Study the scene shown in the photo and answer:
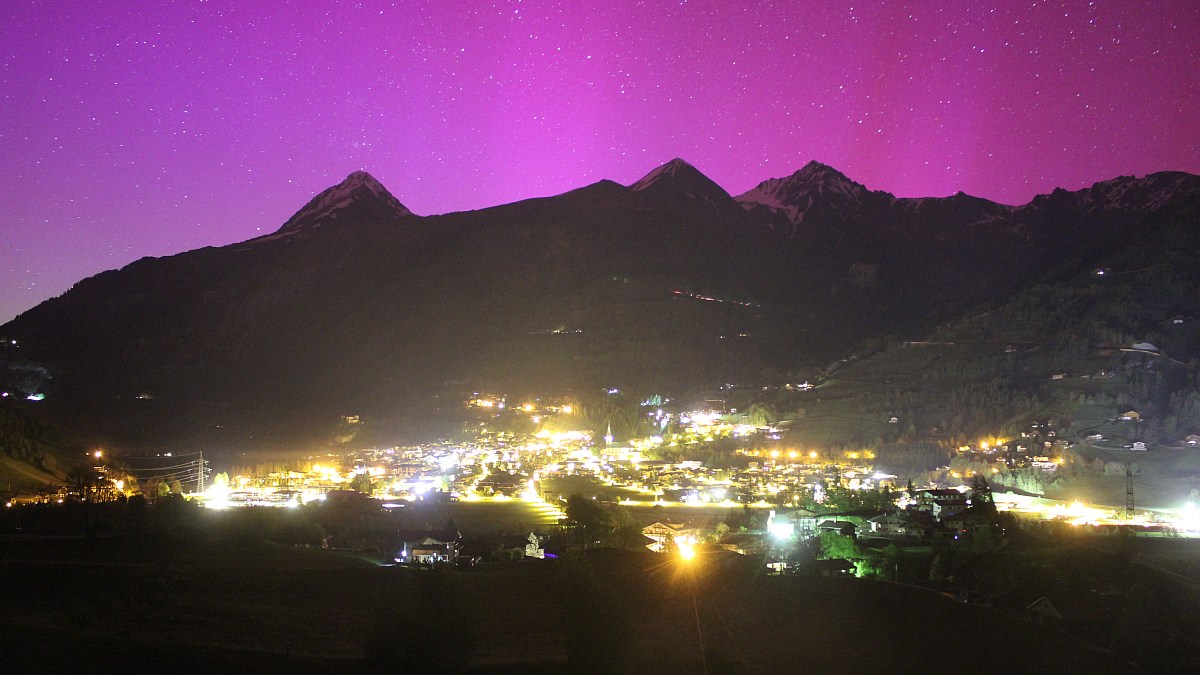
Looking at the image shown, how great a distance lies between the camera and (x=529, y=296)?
116875 mm

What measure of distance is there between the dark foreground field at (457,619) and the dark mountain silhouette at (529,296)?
64.9 meters

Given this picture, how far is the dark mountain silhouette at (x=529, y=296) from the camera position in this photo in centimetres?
9131

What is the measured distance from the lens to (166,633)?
43.9 ft

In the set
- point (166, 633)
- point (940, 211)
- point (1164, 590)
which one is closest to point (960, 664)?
point (1164, 590)

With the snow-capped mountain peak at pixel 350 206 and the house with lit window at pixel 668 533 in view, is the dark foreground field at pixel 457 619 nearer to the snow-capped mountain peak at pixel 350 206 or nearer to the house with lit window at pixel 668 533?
the house with lit window at pixel 668 533

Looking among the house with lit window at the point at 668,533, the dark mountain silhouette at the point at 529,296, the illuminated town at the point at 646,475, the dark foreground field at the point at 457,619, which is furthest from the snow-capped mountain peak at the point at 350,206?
the dark foreground field at the point at 457,619

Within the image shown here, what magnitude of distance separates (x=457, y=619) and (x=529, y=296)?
104 meters

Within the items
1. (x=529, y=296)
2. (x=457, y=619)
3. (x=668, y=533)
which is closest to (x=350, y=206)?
(x=529, y=296)

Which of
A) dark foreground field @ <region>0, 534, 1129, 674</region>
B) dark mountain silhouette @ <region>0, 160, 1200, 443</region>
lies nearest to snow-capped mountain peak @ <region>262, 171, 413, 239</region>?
dark mountain silhouette @ <region>0, 160, 1200, 443</region>

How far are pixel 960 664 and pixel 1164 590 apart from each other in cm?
897

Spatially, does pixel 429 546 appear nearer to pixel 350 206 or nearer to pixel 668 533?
pixel 668 533

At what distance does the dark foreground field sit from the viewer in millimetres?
12727

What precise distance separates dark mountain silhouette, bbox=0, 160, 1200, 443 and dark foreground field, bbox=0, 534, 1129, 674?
64.9 m

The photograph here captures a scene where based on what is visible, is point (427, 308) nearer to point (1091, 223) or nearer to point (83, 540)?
point (1091, 223)
